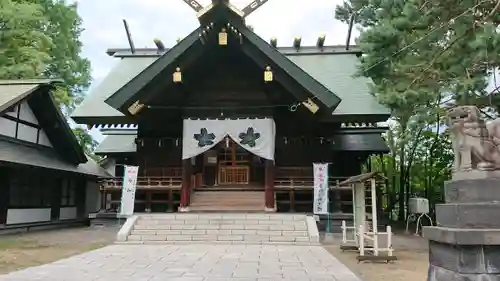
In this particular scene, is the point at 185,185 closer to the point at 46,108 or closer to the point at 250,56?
the point at 250,56

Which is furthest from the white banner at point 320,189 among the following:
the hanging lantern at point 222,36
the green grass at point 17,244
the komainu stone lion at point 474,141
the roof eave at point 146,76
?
the komainu stone lion at point 474,141

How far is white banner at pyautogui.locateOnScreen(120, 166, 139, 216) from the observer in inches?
524

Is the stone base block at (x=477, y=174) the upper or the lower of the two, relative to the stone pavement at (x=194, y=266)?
upper

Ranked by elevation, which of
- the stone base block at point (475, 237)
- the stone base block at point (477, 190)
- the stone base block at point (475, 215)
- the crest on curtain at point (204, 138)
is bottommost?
the stone base block at point (475, 237)

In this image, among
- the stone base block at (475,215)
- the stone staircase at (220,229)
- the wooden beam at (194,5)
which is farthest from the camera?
the wooden beam at (194,5)

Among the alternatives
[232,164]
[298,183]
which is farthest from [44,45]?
[298,183]

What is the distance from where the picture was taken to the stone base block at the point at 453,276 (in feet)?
14.3

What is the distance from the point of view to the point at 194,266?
7.06m

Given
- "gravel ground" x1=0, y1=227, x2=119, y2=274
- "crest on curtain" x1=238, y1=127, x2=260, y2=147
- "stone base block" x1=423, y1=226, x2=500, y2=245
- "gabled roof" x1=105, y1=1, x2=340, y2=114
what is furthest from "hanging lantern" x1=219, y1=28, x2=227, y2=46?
"stone base block" x1=423, y1=226, x2=500, y2=245

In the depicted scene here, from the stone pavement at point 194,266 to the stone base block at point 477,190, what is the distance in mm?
2099

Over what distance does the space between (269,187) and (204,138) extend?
264 cm

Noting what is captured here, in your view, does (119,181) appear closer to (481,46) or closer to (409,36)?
(409,36)

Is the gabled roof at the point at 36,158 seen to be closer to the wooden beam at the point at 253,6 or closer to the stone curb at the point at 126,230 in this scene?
the stone curb at the point at 126,230

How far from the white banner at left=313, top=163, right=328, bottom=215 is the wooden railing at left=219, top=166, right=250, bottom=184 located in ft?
11.7
